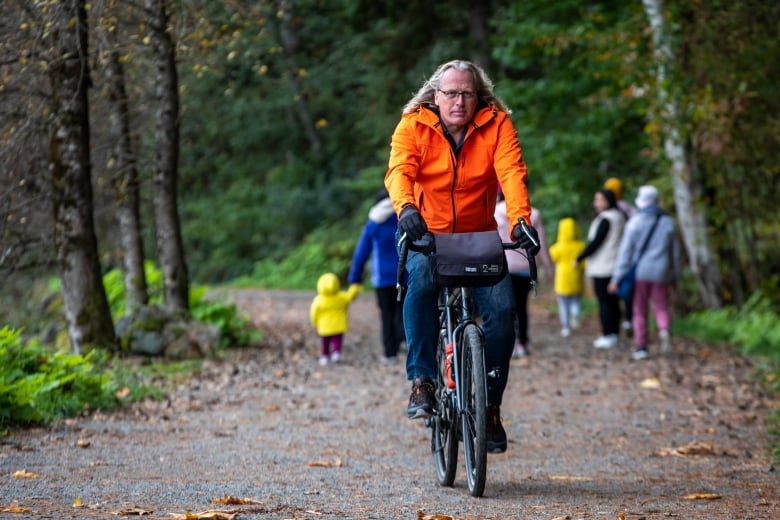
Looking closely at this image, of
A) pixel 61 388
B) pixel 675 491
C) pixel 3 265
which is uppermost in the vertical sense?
pixel 3 265

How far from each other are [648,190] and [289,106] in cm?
2594

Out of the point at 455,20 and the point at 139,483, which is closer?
the point at 139,483

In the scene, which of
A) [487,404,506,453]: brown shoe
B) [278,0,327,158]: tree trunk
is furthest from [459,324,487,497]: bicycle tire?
[278,0,327,158]: tree trunk

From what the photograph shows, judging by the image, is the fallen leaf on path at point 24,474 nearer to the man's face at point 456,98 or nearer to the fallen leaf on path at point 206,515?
the fallen leaf on path at point 206,515

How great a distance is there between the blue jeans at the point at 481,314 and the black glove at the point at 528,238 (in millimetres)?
435

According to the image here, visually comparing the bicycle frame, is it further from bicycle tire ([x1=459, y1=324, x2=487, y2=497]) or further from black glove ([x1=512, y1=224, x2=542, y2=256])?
black glove ([x1=512, y1=224, x2=542, y2=256])

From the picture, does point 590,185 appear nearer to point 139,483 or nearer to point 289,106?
point 139,483

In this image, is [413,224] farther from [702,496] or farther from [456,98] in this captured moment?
[702,496]

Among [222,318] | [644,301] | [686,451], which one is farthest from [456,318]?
[222,318]

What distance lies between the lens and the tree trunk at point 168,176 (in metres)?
13.6

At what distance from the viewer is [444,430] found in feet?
21.7

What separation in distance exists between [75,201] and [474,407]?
21.2 ft

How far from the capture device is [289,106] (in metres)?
38.5

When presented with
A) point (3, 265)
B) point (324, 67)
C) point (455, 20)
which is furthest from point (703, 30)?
point (324, 67)
